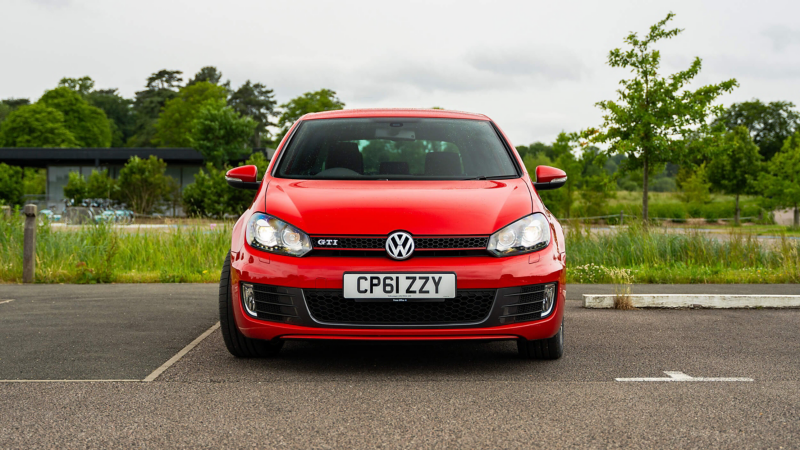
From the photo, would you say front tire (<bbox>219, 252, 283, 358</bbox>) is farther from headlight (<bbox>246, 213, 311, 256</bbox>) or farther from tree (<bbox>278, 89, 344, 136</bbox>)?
tree (<bbox>278, 89, 344, 136</bbox>)

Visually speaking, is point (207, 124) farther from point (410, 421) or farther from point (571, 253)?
point (410, 421)

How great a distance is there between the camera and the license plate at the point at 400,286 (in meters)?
3.87

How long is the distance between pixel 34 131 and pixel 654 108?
6549cm

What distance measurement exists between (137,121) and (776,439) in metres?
85.8

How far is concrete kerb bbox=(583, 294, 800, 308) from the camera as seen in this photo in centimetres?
698

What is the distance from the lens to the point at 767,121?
68.9 m

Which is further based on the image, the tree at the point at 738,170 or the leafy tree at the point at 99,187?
the tree at the point at 738,170

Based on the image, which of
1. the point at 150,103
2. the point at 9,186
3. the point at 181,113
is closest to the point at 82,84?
the point at 150,103

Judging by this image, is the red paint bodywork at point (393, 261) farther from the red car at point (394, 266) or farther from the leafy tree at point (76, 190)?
the leafy tree at point (76, 190)

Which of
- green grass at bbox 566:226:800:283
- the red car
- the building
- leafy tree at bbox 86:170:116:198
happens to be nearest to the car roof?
the red car

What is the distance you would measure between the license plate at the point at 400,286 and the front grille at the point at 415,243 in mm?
155

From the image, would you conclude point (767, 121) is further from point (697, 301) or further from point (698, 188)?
point (697, 301)

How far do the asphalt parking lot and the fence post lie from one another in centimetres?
333

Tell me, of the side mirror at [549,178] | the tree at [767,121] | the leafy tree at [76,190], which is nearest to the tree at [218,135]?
the leafy tree at [76,190]
